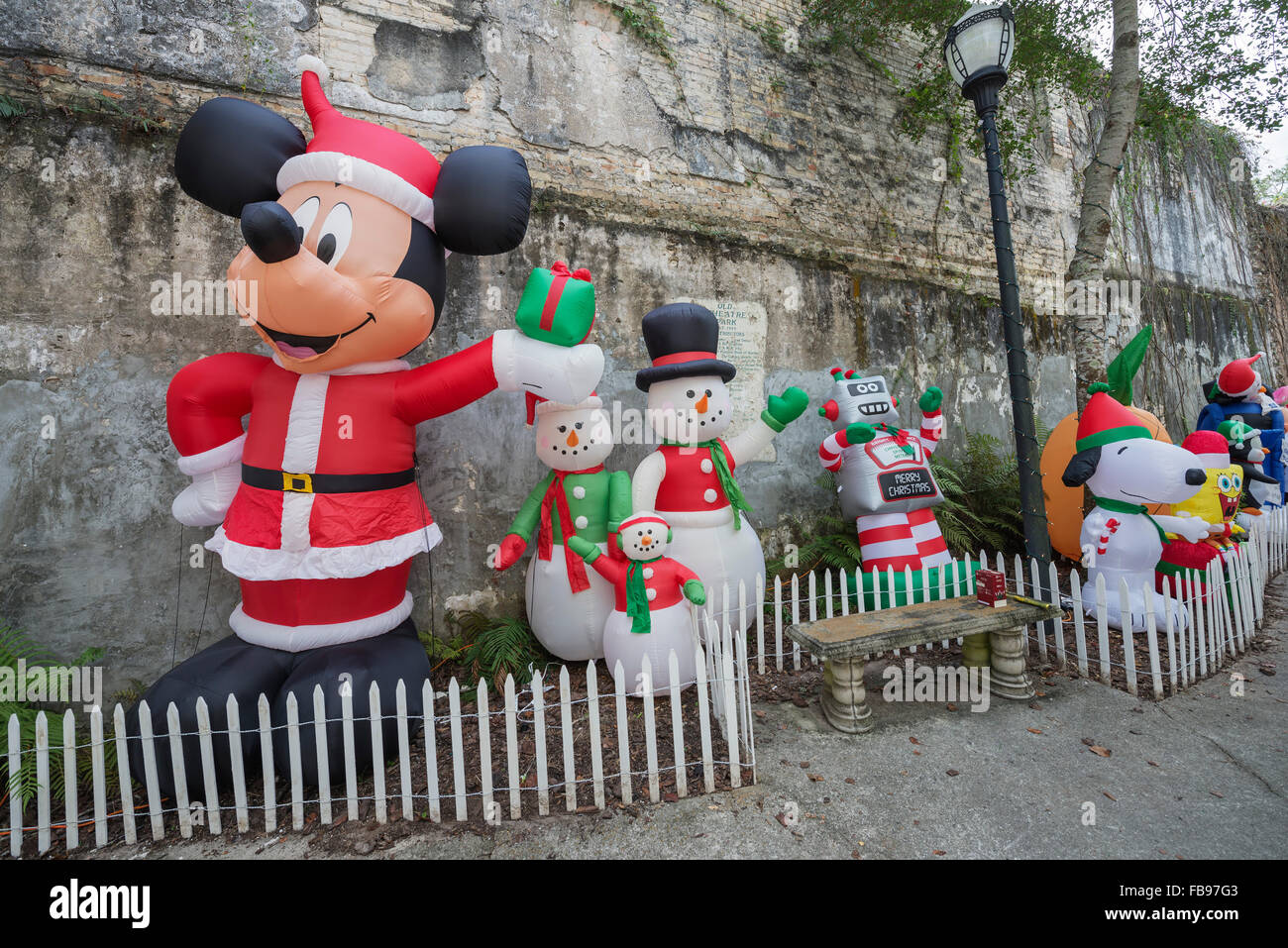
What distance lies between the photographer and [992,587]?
151 inches

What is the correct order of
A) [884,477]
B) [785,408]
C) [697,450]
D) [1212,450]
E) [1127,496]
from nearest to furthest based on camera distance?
1. [785,408]
2. [697,450]
3. [1127,496]
4. [884,477]
5. [1212,450]

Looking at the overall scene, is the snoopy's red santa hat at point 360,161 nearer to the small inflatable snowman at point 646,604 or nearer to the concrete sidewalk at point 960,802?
the small inflatable snowman at point 646,604

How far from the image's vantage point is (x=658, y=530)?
11.9 feet

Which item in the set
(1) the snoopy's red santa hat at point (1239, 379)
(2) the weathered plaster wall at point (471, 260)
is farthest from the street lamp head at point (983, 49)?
(1) the snoopy's red santa hat at point (1239, 379)

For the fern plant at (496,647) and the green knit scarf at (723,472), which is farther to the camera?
the green knit scarf at (723,472)

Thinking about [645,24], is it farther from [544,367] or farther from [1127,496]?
[1127,496]

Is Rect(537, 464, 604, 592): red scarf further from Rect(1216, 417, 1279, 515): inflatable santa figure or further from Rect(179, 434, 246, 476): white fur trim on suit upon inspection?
Rect(1216, 417, 1279, 515): inflatable santa figure

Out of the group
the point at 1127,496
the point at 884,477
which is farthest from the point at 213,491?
the point at 1127,496

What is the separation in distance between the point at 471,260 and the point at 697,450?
224cm

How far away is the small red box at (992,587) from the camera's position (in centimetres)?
382

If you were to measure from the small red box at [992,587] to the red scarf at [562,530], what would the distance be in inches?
100

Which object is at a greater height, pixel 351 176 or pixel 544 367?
pixel 351 176

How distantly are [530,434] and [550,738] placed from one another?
224 centimetres

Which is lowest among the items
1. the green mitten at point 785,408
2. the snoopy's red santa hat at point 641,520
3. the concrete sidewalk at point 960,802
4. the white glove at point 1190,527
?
the concrete sidewalk at point 960,802
